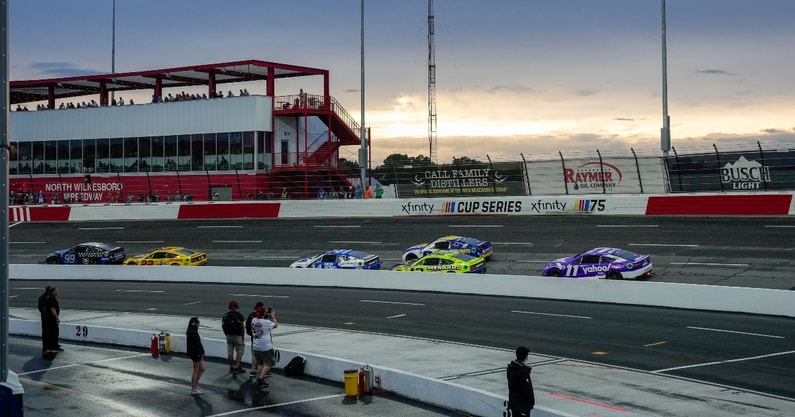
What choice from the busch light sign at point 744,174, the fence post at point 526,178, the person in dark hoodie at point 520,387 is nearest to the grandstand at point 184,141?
the fence post at point 526,178

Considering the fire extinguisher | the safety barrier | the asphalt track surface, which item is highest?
the safety barrier

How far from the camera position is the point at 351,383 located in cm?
1622

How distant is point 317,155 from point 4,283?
2161 inches

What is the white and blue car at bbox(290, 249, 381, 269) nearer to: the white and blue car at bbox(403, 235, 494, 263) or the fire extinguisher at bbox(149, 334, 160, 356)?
the white and blue car at bbox(403, 235, 494, 263)

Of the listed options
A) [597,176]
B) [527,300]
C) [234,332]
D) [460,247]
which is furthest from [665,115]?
[234,332]

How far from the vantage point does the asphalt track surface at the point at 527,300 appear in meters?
19.7

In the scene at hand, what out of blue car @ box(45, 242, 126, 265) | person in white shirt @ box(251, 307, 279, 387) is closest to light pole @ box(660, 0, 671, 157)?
blue car @ box(45, 242, 126, 265)

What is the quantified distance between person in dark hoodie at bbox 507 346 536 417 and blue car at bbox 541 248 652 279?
68.6 feet

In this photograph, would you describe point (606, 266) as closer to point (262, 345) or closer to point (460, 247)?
point (460, 247)

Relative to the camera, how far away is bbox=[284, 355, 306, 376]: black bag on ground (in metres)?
18.4

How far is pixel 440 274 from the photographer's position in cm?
3278

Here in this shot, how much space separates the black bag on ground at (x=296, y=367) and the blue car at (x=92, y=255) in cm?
2824

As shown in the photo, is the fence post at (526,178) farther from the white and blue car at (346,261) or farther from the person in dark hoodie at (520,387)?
the person in dark hoodie at (520,387)

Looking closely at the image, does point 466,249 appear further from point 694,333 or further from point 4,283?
point 4,283
